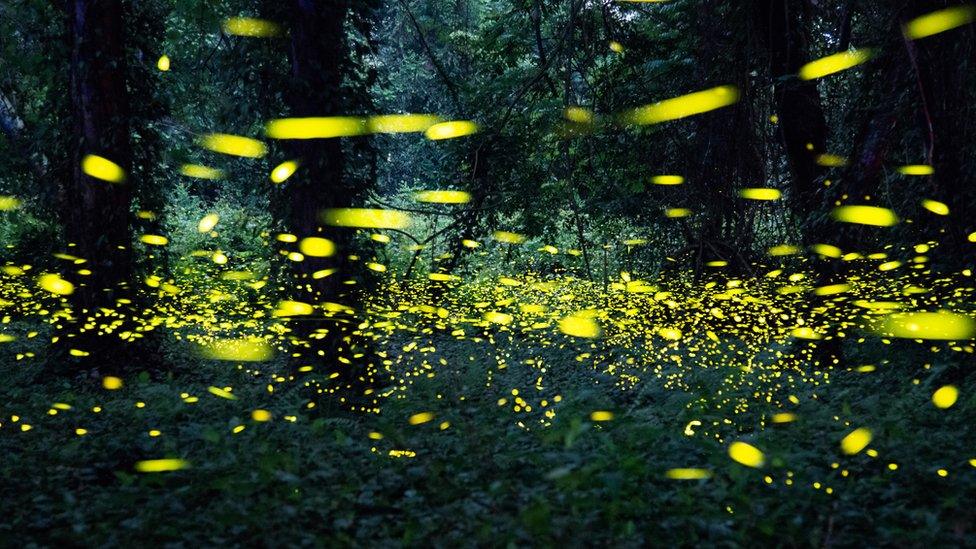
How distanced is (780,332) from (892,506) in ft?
16.3

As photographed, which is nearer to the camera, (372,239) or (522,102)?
(372,239)

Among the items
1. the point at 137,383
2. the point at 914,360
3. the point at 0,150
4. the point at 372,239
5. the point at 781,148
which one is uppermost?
the point at 781,148

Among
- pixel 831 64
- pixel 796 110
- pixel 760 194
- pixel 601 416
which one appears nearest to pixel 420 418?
pixel 601 416

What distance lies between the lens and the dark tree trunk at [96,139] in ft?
22.2

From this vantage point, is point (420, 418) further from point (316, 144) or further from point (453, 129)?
point (453, 129)

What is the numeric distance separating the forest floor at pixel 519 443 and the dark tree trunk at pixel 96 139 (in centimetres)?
84

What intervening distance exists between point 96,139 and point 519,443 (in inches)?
190

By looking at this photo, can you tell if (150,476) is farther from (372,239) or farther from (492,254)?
(492,254)

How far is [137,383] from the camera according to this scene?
6.43 metres

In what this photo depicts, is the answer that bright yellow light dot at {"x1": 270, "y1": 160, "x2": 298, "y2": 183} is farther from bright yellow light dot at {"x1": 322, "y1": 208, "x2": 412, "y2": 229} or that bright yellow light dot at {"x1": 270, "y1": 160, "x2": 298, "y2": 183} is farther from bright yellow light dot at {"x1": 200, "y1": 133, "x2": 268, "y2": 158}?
bright yellow light dot at {"x1": 322, "y1": 208, "x2": 412, "y2": 229}

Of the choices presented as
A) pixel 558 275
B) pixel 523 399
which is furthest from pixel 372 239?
pixel 558 275

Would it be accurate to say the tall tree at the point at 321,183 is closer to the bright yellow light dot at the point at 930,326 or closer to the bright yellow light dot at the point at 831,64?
the bright yellow light dot at the point at 831,64

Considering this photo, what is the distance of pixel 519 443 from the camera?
4.66 m

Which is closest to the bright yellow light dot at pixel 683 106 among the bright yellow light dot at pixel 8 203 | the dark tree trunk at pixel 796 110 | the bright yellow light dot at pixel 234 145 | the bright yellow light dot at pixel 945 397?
the dark tree trunk at pixel 796 110
